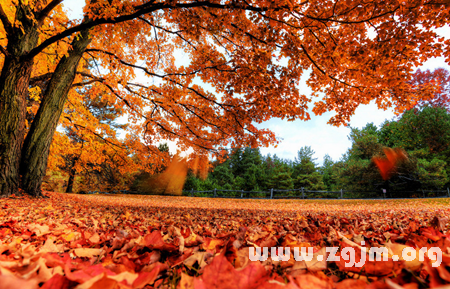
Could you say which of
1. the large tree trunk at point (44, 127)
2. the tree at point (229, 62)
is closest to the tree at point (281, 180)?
the tree at point (229, 62)

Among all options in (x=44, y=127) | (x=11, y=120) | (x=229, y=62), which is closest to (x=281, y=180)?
(x=229, y=62)

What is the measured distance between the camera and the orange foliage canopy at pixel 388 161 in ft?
57.1

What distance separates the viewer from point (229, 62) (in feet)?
16.3

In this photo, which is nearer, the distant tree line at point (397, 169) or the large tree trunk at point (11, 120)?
the large tree trunk at point (11, 120)

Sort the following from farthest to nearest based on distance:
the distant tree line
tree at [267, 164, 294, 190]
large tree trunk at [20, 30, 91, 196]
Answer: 1. tree at [267, 164, 294, 190]
2. the distant tree line
3. large tree trunk at [20, 30, 91, 196]

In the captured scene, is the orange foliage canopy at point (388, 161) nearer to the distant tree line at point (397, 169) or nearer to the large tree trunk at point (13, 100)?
the distant tree line at point (397, 169)

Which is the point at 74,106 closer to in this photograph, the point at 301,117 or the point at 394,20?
the point at 301,117

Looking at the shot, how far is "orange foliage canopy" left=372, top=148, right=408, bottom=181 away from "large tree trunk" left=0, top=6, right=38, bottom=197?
873 inches

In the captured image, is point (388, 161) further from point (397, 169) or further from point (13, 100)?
point (13, 100)

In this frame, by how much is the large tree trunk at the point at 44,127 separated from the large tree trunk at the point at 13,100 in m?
0.19

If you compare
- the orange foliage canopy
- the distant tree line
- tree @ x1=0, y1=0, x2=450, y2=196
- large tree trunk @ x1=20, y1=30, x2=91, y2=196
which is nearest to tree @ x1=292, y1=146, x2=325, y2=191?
the distant tree line

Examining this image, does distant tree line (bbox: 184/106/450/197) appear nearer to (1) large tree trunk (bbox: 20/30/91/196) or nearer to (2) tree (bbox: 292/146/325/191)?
(2) tree (bbox: 292/146/325/191)

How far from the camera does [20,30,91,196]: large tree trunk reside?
4.80 meters

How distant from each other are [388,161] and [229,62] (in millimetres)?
19487
